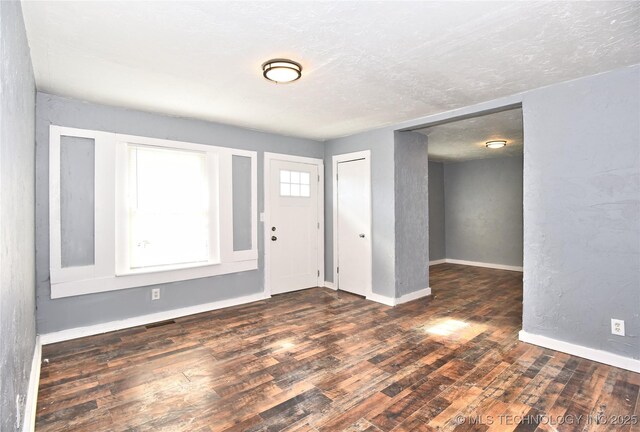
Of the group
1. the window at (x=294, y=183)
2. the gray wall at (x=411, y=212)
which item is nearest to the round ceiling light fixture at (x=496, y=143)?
the gray wall at (x=411, y=212)

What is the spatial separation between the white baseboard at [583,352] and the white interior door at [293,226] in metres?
3.08

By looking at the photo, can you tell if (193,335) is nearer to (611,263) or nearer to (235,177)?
(235,177)

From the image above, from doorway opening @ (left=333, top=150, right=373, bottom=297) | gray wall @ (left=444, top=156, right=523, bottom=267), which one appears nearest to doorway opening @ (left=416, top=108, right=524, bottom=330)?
gray wall @ (left=444, top=156, right=523, bottom=267)

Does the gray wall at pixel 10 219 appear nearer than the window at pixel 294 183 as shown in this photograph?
Yes

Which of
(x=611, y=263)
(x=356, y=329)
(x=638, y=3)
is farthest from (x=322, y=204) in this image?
(x=638, y=3)

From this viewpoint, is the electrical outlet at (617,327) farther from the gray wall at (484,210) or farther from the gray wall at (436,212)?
the gray wall at (436,212)

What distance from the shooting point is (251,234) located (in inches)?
184

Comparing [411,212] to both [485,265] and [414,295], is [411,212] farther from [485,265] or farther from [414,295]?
[485,265]

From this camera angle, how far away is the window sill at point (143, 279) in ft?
10.8

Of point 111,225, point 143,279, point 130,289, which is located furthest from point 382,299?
point 111,225

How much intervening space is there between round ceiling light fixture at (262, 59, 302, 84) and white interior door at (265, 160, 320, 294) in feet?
7.46

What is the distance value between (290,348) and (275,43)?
2.59 meters

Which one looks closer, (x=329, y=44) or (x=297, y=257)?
(x=329, y=44)

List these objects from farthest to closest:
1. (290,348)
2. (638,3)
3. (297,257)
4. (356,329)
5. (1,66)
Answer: (297,257) → (356,329) → (290,348) → (638,3) → (1,66)
